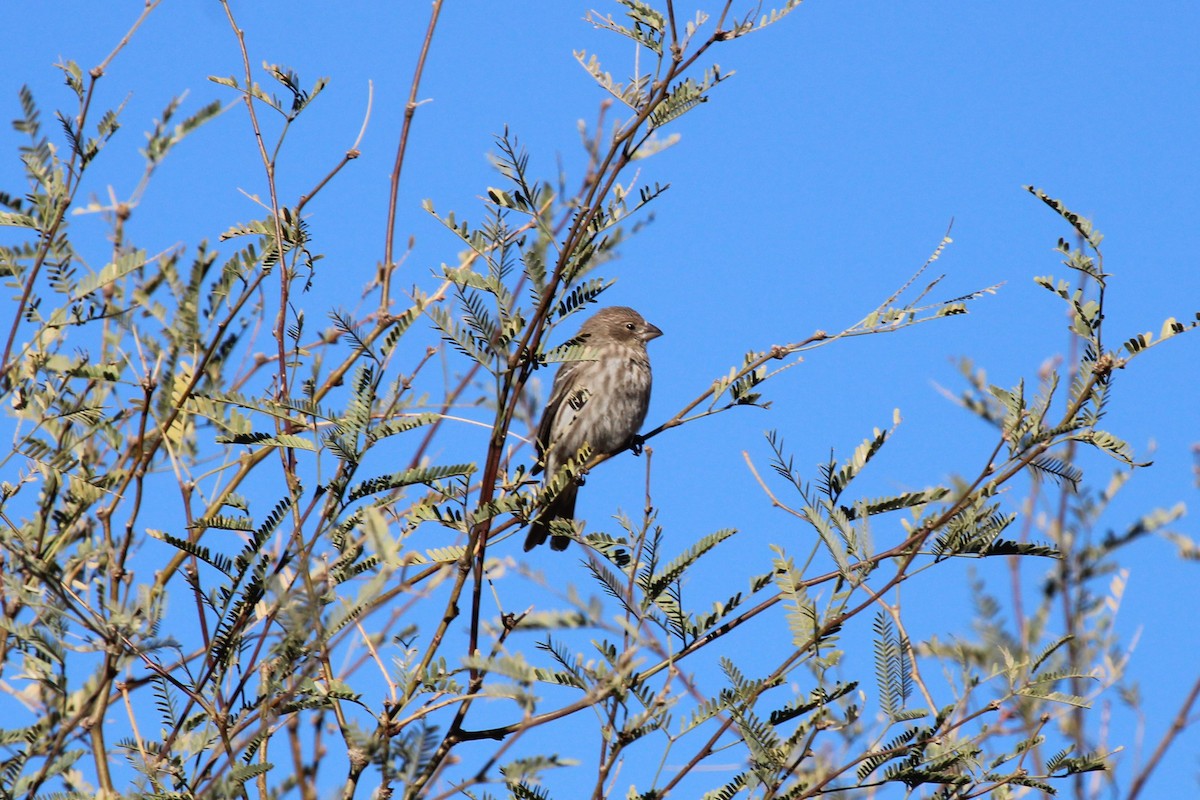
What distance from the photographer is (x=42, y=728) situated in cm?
329

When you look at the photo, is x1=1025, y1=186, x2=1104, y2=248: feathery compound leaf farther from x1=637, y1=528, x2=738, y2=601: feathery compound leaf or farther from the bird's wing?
the bird's wing

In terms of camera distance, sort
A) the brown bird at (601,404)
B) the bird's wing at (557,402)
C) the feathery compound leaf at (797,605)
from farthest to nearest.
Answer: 1. the bird's wing at (557,402)
2. the brown bird at (601,404)
3. the feathery compound leaf at (797,605)

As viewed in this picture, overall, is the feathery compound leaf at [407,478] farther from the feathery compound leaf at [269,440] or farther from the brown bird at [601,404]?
the brown bird at [601,404]

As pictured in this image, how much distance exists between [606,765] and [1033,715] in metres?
1.67

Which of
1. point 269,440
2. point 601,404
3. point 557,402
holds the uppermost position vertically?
point 557,402

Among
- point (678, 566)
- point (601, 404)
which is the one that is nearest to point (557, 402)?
point (601, 404)

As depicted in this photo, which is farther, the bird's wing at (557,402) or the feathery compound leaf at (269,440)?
the bird's wing at (557,402)

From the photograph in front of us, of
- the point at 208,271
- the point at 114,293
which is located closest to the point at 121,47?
the point at 114,293

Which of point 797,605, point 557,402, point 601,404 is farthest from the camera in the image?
point 557,402

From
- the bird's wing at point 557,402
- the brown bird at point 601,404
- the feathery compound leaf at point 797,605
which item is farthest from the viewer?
the bird's wing at point 557,402

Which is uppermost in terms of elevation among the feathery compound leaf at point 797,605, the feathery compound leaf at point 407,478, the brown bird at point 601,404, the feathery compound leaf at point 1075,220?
the brown bird at point 601,404

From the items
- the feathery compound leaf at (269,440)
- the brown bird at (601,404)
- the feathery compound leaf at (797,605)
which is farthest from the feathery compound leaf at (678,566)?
the brown bird at (601,404)

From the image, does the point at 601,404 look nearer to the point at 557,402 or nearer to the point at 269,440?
the point at 557,402

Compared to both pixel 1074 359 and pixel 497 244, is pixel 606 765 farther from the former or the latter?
pixel 1074 359
